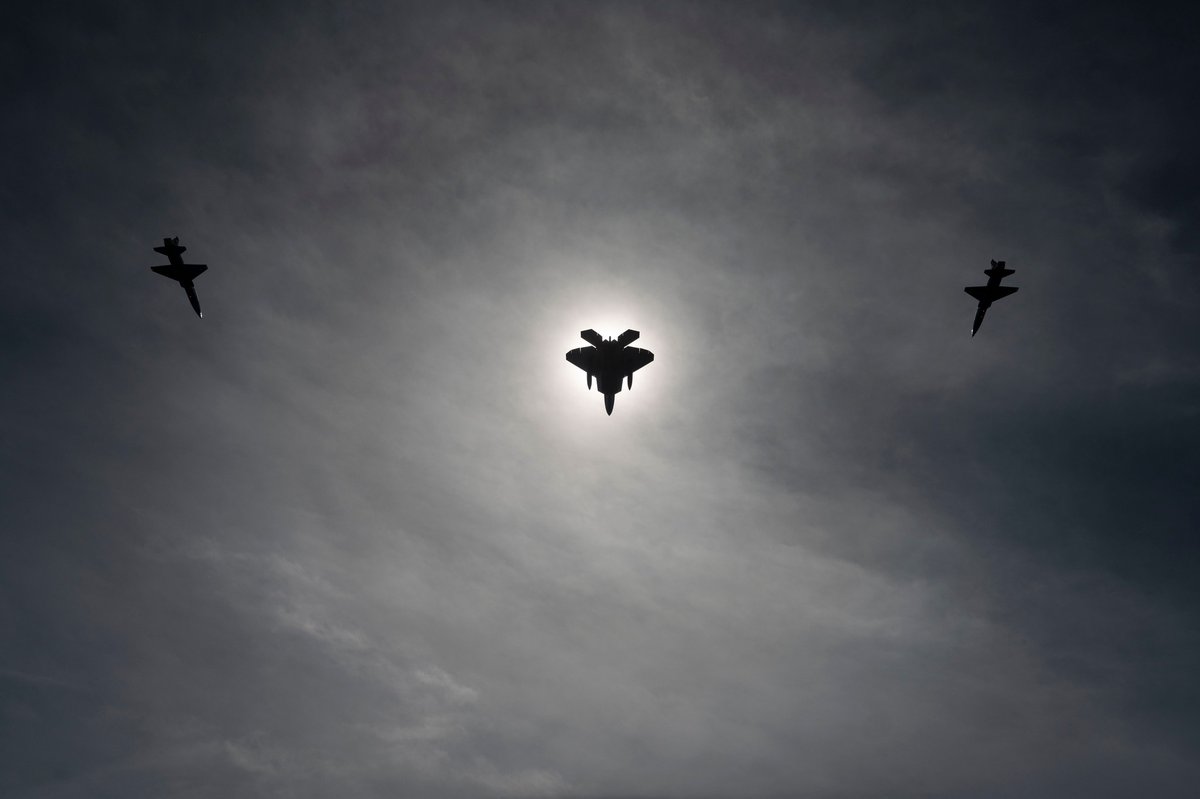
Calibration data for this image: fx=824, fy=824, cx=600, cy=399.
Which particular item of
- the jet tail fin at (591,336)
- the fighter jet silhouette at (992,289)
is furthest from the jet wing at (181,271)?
the fighter jet silhouette at (992,289)

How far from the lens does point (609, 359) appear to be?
333 feet

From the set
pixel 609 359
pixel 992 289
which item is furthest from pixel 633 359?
pixel 992 289

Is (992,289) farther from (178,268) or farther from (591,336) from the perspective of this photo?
(178,268)

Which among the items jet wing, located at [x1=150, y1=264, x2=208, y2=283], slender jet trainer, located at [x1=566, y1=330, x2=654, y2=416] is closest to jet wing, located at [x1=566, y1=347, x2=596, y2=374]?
slender jet trainer, located at [x1=566, y1=330, x2=654, y2=416]

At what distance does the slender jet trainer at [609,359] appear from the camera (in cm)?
9894

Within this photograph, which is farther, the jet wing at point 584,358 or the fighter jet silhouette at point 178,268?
the jet wing at point 584,358

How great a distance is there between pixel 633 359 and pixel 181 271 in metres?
51.7

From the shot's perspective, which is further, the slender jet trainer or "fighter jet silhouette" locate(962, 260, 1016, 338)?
the slender jet trainer

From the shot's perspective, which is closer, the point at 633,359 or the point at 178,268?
the point at 178,268

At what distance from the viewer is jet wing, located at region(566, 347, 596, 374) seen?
335 ft

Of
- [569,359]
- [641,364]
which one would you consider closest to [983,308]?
[641,364]

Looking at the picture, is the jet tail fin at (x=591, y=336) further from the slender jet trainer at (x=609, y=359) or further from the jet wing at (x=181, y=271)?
the jet wing at (x=181, y=271)

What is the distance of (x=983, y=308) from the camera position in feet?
296

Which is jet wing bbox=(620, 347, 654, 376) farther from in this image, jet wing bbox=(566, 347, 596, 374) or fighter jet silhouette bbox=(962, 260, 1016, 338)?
fighter jet silhouette bbox=(962, 260, 1016, 338)
